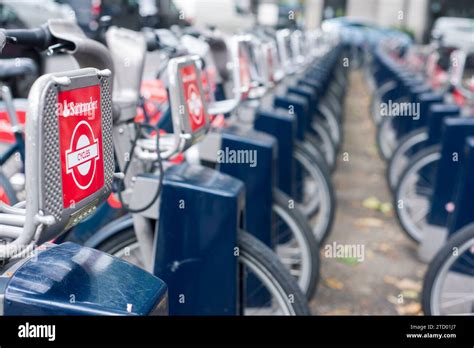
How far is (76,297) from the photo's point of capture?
141 cm

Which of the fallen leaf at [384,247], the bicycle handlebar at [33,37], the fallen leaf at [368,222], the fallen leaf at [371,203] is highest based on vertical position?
the bicycle handlebar at [33,37]

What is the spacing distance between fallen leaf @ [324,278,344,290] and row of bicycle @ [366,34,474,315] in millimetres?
610

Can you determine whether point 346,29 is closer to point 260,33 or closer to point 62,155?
point 260,33

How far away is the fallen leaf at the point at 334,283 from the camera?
3.66m

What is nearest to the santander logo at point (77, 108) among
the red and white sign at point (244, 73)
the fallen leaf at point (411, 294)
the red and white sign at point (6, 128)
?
the red and white sign at point (244, 73)

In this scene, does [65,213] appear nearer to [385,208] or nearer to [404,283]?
[404,283]

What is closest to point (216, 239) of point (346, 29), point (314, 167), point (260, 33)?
point (314, 167)

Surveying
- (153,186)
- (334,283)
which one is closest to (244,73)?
(334,283)

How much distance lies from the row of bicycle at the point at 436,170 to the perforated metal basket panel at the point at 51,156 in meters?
1.86

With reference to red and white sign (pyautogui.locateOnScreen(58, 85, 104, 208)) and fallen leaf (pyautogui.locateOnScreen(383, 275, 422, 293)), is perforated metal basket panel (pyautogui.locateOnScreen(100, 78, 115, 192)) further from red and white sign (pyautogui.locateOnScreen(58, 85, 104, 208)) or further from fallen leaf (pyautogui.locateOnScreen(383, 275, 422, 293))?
fallen leaf (pyautogui.locateOnScreen(383, 275, 422, 293))

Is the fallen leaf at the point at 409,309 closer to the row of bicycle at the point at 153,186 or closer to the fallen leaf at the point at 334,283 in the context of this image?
the fallen leaf at the point at 334,283

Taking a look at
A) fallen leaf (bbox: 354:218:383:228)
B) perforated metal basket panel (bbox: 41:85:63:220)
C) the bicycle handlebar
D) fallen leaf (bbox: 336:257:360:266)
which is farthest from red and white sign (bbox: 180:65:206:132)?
fallen leaf (bbox: 354:218:383:228)

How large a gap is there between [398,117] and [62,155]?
5483mm

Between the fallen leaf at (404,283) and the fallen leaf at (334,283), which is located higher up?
the fallen leaf at (334,283)
